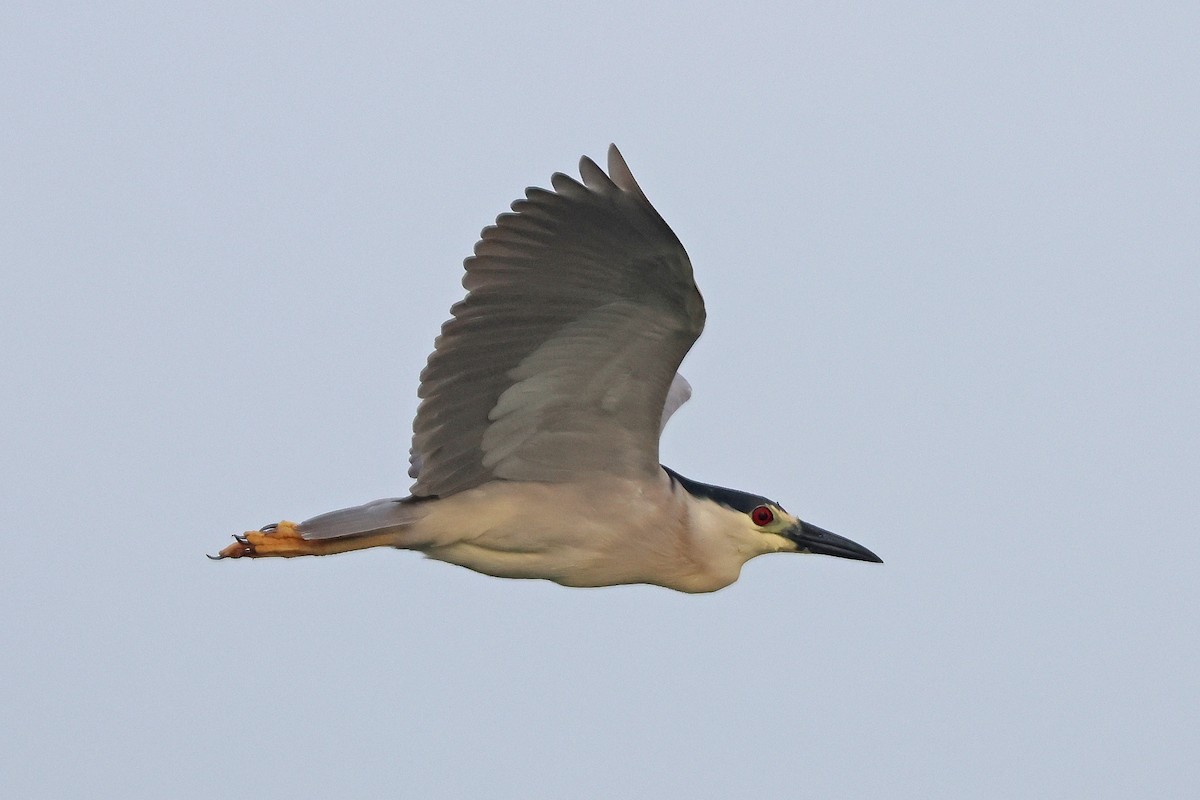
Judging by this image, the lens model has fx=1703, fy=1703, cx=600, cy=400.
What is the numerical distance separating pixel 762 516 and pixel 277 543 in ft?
7.81

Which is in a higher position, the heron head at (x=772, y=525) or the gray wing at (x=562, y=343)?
the gray wing at (x=562, y=343)

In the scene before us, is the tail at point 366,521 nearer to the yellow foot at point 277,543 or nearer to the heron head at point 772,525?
the yellow foot at point 277,543

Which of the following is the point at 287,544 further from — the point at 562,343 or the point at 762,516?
the point at 762,516

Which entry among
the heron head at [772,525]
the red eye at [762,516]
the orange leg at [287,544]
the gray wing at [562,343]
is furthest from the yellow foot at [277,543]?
the red eye at [762,516]

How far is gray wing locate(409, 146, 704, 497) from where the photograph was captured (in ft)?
22.4

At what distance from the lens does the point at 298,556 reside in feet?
26.2

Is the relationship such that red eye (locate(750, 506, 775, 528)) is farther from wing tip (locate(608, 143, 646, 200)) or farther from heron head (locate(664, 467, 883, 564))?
wing tip (locate(608, 143, 646, 200))

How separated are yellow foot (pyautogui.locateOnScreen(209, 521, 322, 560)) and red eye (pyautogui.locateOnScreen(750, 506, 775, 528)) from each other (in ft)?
7.07

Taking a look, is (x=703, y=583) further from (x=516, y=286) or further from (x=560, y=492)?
(x=516, y=286)

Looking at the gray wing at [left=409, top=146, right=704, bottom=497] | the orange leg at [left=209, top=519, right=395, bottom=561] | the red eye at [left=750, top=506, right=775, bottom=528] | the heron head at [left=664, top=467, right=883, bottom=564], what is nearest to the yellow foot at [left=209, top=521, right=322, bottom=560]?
the orange leg at [left=209, top=519, right=395, bottom=561]

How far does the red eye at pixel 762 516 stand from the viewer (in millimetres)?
8477

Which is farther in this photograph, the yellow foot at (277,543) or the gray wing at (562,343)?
the yellow foot at (277,543)

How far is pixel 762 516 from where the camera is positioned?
8.50m

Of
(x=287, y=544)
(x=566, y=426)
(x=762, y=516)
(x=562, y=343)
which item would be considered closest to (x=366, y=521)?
(x=287, y=544)
